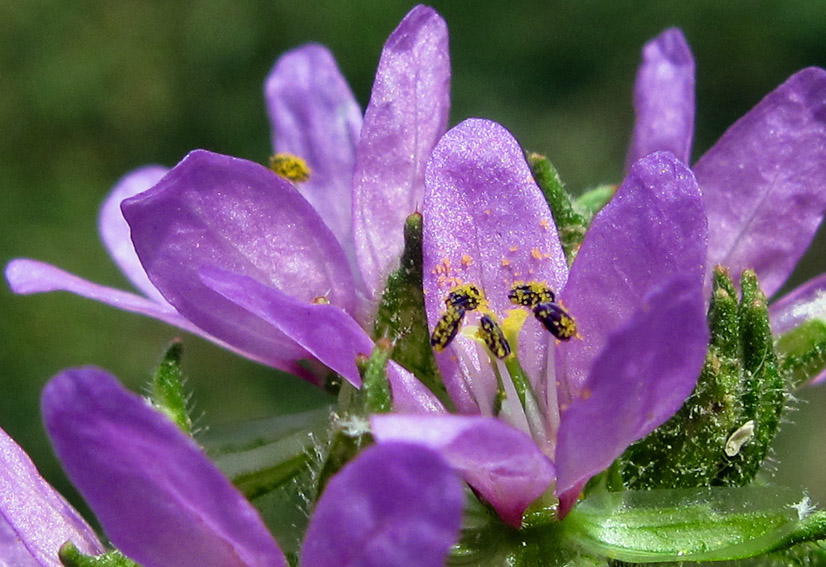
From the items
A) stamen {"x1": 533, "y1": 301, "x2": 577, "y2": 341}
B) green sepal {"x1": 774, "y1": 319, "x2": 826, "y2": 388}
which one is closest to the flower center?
stamen {"x1": 533, "y1": 301, "x2": 577, "y2": 341}

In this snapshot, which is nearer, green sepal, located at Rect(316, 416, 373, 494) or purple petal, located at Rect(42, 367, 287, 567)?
purple petal, located at Rect(42, 367, 287, 567)

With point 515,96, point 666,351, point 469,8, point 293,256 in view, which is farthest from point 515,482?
point 469,8

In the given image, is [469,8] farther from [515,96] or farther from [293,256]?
[293,256]

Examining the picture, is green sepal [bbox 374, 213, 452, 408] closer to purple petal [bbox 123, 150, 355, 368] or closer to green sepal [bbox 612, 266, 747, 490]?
purple petal [bbox 123, 150, 355, 368]

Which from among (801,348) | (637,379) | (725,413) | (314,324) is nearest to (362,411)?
(314,324)

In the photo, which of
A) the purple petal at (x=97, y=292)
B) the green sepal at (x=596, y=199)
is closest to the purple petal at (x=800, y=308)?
the green sepal at (x=596, y=199)

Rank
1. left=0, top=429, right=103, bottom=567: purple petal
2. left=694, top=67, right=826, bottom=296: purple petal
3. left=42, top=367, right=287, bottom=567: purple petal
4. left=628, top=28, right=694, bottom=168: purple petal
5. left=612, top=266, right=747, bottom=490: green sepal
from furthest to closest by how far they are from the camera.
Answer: left=628, top=28, right=694, bottom=168: purple petal
left=694, top=67, right=826, bottom=296: purple petal
left=612, top=266, right=747, bottom=490: green sepal
left=0, top=429, right=103, bottom=567: purple petal
left=42, top=367, right=287, bottom=567: purple petal

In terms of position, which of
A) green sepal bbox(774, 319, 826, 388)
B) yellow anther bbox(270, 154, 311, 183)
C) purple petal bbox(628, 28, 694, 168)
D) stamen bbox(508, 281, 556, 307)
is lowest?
stamen bbox(508, 281, 556, 307)
